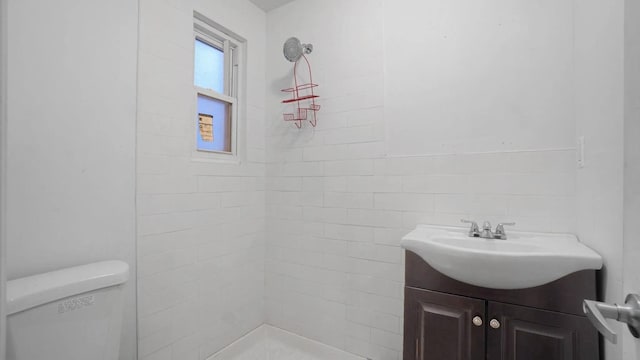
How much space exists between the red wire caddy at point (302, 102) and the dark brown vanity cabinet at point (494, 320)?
1159 mm

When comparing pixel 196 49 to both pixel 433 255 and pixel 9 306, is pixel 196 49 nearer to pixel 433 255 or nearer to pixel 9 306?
pixel 9 306

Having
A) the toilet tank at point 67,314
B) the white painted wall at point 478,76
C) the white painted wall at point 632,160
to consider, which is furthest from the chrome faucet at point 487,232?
the toilet tank at point 67,314

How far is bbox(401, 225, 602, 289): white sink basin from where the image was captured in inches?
37.8

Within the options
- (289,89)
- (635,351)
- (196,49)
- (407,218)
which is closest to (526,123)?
(407,218)

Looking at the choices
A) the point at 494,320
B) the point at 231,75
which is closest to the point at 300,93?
the point at 231,75

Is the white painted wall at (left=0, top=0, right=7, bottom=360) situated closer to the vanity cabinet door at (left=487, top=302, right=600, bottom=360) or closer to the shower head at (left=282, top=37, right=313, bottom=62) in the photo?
the vanity cabinet door at (left=487, top=302, right=600, bottom=360)

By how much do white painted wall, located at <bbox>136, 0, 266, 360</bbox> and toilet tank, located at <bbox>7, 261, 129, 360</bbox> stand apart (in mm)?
313

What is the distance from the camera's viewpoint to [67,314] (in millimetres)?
977

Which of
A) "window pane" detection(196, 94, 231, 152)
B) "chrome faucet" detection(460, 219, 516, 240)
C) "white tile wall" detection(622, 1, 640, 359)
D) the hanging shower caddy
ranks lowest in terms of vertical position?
"chrome faucet" detection(460, 219, 516, 240)

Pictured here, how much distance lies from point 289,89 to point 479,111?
4.04 ft

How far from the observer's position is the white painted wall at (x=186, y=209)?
4.70 feet

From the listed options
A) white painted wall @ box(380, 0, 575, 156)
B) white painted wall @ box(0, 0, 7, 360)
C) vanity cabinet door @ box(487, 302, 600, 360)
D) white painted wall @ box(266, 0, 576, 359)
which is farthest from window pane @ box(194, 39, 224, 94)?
vanity cabinet door @ box(487, 302, 600, 360)

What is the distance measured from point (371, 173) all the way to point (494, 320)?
95 centimetres

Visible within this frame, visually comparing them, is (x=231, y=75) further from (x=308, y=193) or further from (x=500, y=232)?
(x=500, y=232)
